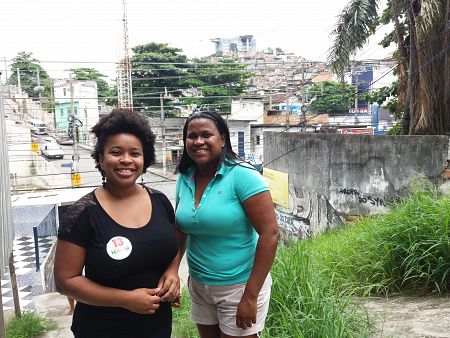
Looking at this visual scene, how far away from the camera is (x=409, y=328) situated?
2.43 metres

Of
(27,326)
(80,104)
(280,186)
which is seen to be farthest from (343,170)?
(80,104)

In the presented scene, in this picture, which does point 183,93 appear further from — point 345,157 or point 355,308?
point 355,308

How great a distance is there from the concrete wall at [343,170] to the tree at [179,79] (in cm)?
1473

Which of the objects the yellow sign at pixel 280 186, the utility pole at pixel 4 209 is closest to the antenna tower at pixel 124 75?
the yellow sign at pixel 280 186

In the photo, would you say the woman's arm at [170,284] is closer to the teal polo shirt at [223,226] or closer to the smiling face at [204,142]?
the teal polo shirt at [223,226]

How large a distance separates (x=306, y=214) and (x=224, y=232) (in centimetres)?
701

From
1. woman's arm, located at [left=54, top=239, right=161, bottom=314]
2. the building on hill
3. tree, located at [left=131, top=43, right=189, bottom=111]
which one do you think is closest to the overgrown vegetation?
woman's arm, located at [left=54, top=239, right=161, bottom=314]

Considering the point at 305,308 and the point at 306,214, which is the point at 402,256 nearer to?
the point at 305,308

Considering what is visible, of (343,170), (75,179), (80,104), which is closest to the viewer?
(343,170)

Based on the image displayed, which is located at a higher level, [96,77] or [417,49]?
[96,77]

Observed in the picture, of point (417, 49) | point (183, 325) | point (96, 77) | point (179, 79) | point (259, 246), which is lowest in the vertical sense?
point (183, 325)

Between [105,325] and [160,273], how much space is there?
0.91ft

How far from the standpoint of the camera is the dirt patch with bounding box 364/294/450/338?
2.38 m

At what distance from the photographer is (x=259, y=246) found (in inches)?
68.6
